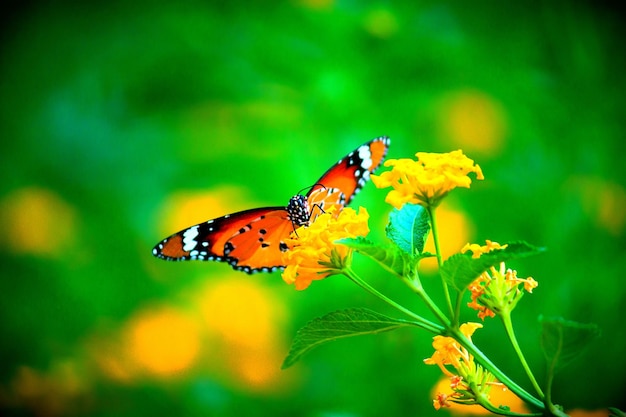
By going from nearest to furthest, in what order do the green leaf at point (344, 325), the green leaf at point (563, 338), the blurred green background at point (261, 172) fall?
1. the green leaf at point (563, 338)
2. the green leaf at point (344, 325)
3. the blurred green background at point (261, 172)

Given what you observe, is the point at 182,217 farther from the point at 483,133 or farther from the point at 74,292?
the point at 483,133

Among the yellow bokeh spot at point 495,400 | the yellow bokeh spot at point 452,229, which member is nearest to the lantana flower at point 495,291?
the yellow bokeh spot at point 495,400

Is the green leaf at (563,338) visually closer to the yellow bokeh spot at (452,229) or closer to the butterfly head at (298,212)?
the butterfly head at (298,212)

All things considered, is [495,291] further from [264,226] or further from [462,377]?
[264,226]

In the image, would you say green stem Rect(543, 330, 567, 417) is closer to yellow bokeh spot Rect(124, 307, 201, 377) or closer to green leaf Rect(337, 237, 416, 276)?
green leaf Rect(337, 237, 416, 276)

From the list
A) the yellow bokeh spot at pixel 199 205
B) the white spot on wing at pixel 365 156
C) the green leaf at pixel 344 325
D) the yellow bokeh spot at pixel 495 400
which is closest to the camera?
the green leaf at pixel 344 325
